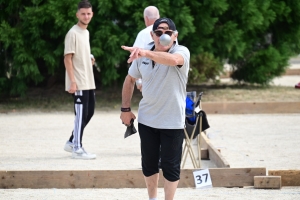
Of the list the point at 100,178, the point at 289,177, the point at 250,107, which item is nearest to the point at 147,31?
the point at 100,178

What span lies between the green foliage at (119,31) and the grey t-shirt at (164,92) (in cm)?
823

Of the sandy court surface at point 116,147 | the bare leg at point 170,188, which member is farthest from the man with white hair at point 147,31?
the bare leg at point 170,188

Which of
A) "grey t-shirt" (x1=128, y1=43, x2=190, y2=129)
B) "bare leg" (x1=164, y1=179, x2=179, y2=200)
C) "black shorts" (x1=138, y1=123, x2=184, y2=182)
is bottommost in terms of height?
"bare leg" (x1=164, y1=179, x2=179, y2=200)

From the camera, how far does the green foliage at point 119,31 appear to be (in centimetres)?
1417

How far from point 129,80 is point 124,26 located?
28.7 ft

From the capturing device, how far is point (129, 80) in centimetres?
612

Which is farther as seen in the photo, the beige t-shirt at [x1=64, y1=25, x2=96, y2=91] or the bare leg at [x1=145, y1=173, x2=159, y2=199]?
the beige t-shirt at [x1=64, y1=25, x2=96, y2=91]

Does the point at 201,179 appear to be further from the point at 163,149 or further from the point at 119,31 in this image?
the point at 119,31

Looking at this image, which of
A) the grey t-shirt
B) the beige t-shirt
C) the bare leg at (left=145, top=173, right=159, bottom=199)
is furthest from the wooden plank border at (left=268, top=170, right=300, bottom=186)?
the beige t-shirt

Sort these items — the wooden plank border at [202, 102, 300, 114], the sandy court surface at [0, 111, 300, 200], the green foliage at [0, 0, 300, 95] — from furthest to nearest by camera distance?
the green foliage at [0, 0, 300, 95] → the wooden plank border at [202, 102, 300, 114] → the sandy court surface at [0, 111, 300, 200]

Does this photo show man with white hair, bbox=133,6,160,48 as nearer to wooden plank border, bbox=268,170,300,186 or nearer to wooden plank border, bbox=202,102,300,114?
wooden plank border, bbox=268,170,300,186

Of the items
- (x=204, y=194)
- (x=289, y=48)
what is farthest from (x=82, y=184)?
(x=289, y=48)

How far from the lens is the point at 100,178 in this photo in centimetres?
741

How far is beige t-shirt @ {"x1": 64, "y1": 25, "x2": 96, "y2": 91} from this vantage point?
9.12 m
